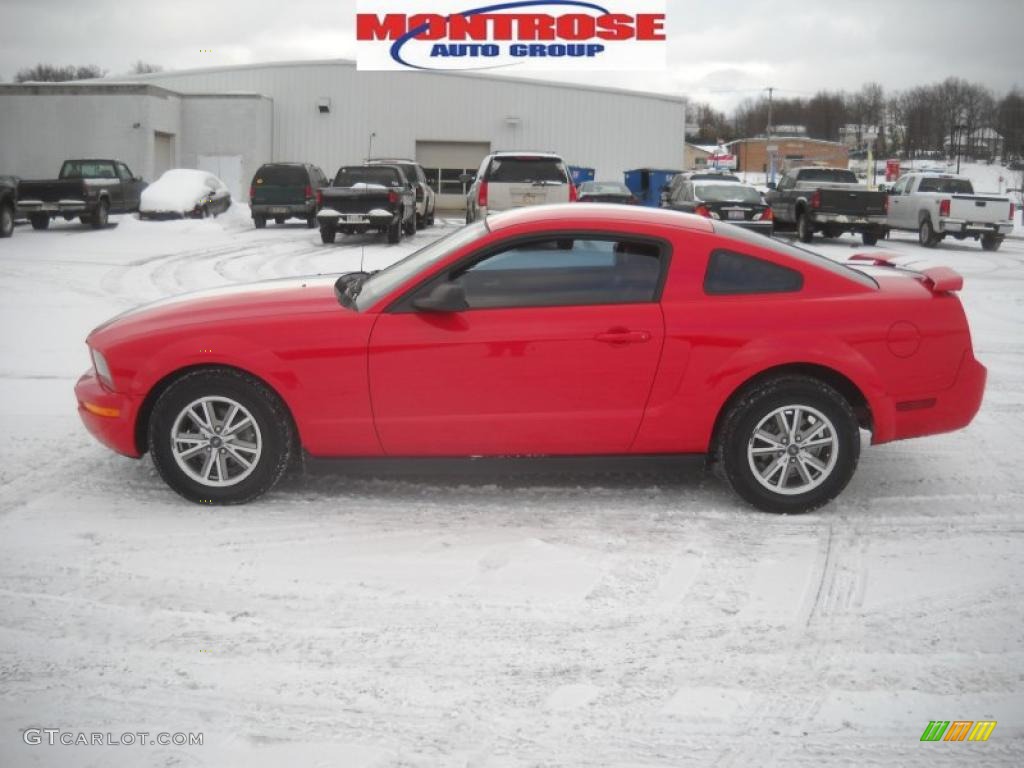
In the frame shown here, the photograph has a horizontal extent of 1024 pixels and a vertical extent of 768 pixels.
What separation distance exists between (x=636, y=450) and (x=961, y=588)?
1.64 meters

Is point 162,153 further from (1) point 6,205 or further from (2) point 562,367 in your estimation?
(2) point 562,367

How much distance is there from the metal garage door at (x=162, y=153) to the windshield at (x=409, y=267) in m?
36.5

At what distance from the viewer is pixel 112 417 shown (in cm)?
550

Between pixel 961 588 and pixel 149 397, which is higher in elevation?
pixel 149 397

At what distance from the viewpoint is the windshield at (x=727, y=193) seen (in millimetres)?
23506

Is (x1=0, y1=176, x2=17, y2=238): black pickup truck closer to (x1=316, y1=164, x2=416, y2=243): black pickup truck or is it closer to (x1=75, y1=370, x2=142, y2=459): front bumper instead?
(x1=316, y1=164, x2=416, y2=243): black pickup truck

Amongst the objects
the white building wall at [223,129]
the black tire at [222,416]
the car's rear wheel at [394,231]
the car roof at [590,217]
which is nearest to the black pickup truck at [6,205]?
the car's rear wheel at [394,231]

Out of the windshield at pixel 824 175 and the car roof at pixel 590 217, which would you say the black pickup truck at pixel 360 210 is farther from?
the car roof at pixel 590 217

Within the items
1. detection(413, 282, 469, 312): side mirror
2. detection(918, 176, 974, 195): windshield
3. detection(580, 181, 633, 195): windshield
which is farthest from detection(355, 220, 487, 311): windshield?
detection(580, 181, 633, 195): windshield

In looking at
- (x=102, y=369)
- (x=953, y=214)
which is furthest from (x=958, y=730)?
(x=953, y=214)

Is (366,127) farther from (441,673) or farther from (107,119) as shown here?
(441,673)

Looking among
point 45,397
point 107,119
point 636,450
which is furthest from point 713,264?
point 107,119

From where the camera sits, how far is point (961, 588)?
4.59 m

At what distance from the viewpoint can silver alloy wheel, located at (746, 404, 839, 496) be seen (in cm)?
543
